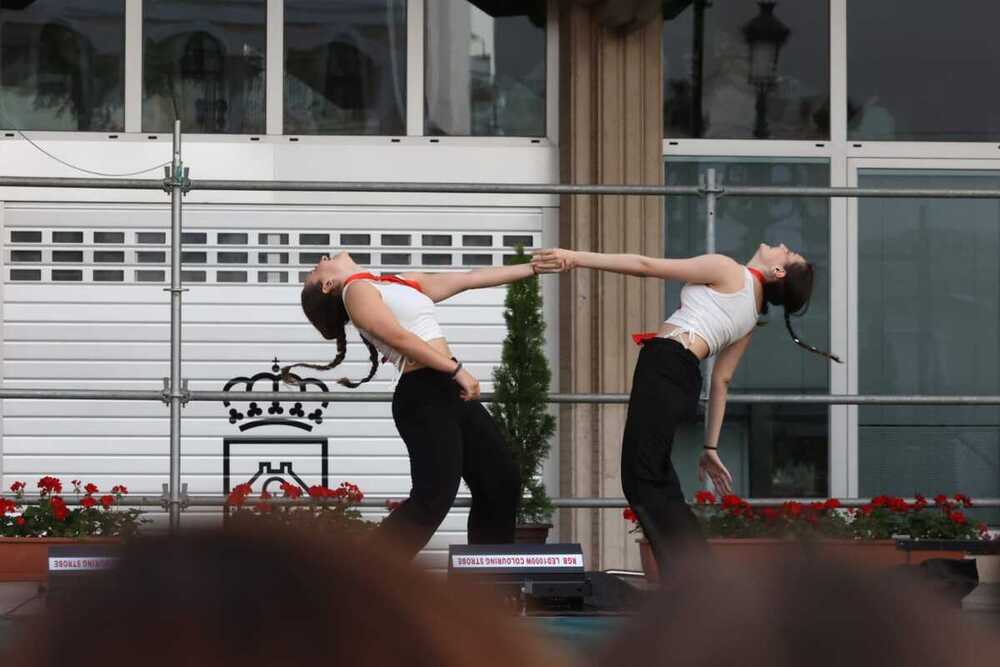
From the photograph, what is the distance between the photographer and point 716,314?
18.2 feet

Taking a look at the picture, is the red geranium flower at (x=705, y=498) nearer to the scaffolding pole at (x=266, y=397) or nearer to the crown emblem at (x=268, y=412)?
the scaffolding pole at (x=266, y=397)

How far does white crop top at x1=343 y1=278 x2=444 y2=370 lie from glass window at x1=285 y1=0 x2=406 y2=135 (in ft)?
11.8

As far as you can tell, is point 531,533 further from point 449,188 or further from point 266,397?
point 449,188

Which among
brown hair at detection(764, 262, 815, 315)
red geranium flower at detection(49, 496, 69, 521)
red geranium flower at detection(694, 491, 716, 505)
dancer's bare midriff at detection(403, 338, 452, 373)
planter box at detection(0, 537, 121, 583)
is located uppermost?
brown hair at detection(764, 262, 815, 315)

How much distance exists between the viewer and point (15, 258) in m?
8.62

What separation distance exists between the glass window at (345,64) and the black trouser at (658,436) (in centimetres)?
390

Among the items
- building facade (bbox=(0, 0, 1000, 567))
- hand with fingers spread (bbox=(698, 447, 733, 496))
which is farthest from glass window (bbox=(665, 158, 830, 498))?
hand with fingers spread (bbox=(698, 447, 733, 496))

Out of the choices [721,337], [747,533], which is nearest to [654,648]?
[721,337]

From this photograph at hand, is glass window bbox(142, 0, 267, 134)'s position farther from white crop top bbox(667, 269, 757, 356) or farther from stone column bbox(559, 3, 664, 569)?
white crop top bbox(667, 269, 757, 356)

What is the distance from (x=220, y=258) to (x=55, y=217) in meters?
0.95

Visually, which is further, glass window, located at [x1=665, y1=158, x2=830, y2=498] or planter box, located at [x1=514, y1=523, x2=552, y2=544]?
glass window, located at [x1=665, y1=158, x2=830, y2=498]

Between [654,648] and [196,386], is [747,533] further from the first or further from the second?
[654,648]

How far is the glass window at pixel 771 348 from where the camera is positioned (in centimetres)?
879

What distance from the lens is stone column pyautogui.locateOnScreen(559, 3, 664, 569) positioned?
855cm
